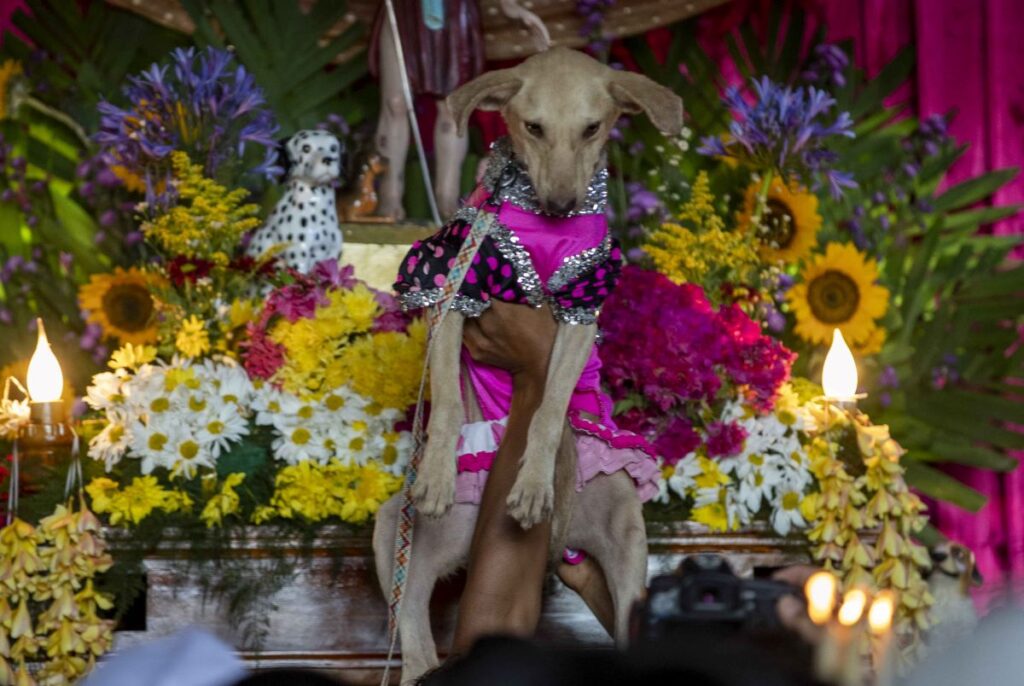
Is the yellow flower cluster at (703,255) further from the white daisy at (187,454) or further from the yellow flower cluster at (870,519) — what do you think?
the white daisy at (187,454)

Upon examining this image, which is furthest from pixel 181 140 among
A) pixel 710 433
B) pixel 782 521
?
pixel 782 521

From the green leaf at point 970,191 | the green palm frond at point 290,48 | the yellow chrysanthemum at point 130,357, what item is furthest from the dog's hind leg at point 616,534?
the green leaf at point 970,191

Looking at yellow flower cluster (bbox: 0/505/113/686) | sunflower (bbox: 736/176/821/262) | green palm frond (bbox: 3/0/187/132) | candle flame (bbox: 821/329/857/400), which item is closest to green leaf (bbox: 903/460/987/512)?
sunflower (bbox: 736/176/821/262)

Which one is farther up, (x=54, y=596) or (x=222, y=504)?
(x=222, y=504)

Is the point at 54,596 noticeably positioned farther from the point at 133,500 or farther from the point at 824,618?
the point at 824,618

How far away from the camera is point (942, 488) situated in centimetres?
315

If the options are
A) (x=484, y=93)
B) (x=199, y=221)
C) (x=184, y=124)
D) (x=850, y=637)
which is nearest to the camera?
(x=850, y=637)

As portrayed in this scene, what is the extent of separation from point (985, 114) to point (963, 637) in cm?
327

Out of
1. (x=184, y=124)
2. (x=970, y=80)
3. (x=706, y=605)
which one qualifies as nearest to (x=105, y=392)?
(x=184, y=124)

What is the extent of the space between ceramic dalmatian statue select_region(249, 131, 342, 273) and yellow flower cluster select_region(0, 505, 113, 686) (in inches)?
31.8

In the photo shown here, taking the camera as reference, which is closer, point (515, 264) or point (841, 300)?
point (515, 264)

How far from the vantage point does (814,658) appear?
0.50 metres

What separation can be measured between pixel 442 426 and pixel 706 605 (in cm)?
114

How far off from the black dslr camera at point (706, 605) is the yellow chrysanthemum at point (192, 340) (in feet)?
6.29
